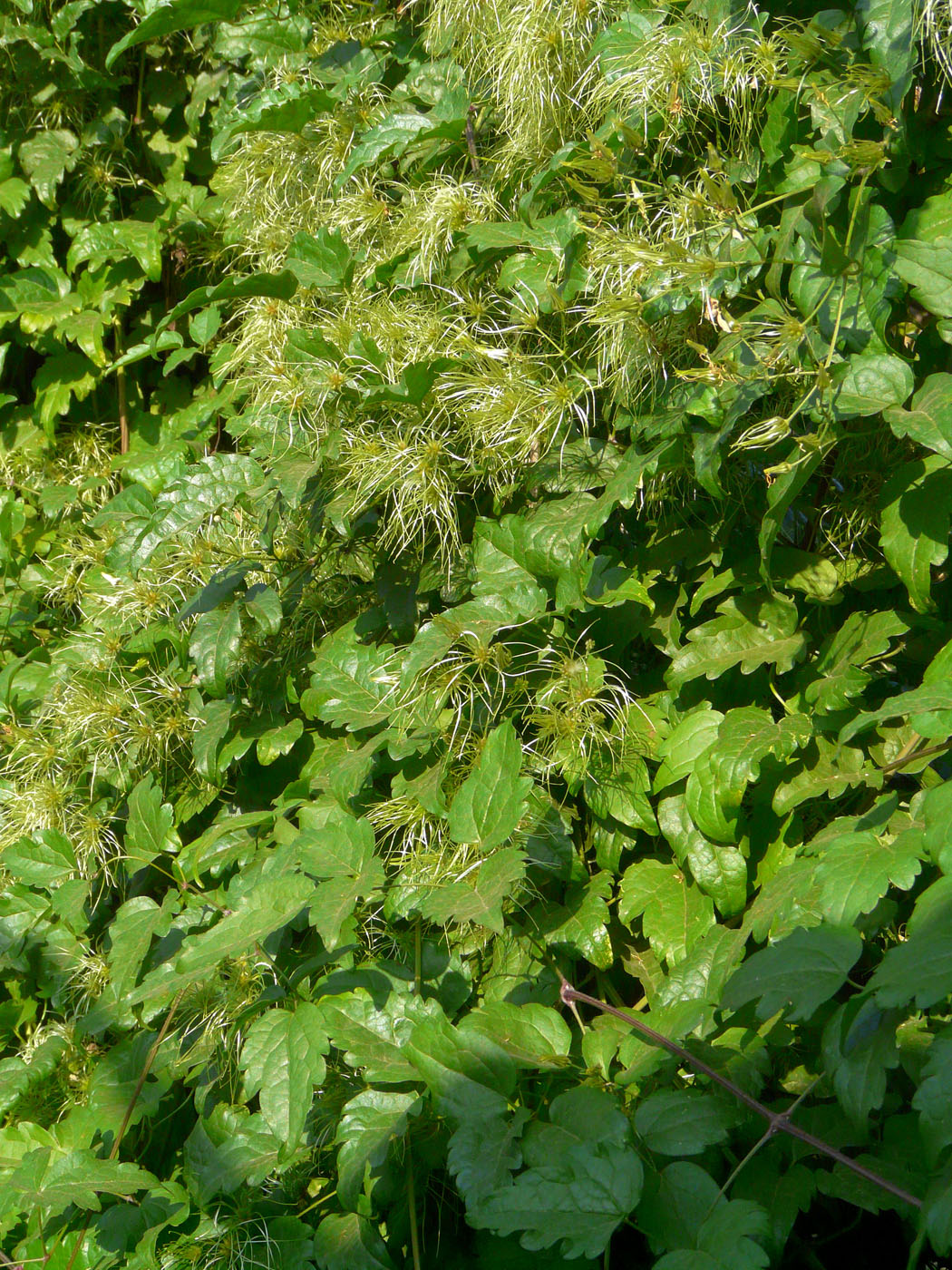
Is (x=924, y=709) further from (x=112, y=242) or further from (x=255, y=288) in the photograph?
(x=112, y=242)

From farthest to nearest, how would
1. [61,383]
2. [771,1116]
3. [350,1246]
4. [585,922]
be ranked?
[61,383] < [585,922] < [350,1246] < [771,1116]

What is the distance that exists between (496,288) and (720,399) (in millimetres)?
558

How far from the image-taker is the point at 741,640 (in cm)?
162

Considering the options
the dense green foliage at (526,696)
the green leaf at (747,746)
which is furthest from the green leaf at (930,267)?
the green leaf at (747,746)

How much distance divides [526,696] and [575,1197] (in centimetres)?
78

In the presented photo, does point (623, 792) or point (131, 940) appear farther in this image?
point (131, 940)

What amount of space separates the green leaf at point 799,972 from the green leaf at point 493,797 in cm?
38

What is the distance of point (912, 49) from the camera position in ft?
4.42

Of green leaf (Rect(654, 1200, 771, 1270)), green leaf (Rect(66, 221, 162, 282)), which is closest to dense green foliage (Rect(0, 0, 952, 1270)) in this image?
green leaf (Rect(654, 1200, 771, 1270))

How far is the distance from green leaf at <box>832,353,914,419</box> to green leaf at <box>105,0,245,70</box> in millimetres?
1543

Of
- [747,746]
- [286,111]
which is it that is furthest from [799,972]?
[286,111]

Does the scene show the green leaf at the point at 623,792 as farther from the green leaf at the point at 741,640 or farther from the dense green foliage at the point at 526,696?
the green leaf at the point at 741,640

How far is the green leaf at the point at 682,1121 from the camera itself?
1.21 metres

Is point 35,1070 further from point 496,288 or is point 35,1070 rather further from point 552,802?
point 496,288
